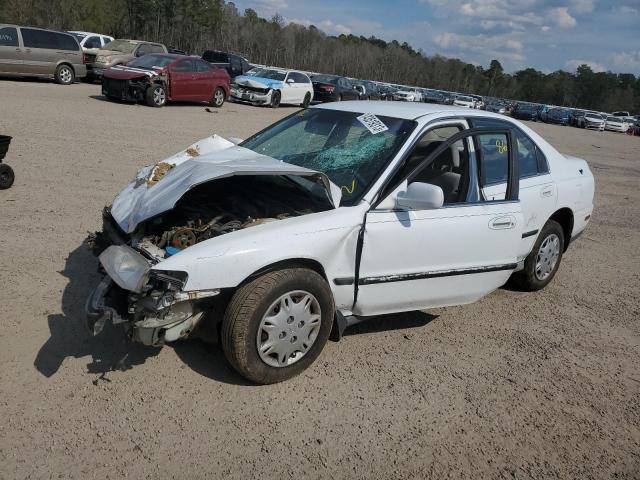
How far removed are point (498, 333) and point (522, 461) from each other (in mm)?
1584

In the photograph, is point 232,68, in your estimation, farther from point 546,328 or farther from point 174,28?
point 174,28

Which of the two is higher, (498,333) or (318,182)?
(318,182)

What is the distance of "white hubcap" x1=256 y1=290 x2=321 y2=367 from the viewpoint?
329 centimetres

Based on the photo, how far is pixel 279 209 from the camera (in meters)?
3.73

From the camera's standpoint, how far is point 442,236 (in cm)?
384

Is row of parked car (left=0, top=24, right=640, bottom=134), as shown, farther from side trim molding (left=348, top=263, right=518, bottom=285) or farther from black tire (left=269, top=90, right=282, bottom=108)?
side trim molding (left=348, top=263, right=518, bottom=285)

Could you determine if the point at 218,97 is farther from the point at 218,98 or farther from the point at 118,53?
the point at 118,53

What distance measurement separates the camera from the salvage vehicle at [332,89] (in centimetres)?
2708

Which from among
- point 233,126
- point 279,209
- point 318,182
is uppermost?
point 318,182

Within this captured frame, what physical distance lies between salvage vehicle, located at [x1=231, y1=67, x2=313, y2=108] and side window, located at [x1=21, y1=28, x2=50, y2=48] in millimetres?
7066

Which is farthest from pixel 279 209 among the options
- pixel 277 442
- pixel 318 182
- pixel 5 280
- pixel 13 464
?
pixel 5 280

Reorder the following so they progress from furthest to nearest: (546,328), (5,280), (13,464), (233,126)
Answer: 1. (233,126)
2. (546,328)
3. (5,280)
4. (13,464)

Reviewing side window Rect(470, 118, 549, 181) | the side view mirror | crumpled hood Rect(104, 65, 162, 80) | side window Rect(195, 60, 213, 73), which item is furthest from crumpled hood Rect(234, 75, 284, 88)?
the side view mirror

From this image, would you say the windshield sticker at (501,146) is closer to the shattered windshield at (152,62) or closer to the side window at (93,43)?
the shattered windshield at (152,62)
